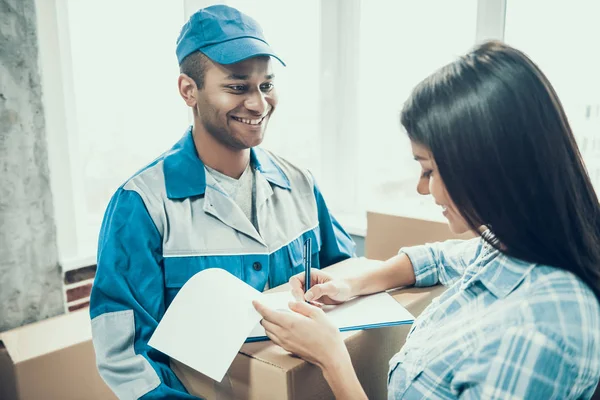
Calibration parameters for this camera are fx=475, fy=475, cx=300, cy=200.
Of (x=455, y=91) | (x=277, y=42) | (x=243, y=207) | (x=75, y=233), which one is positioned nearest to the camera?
(x=455, y=91)

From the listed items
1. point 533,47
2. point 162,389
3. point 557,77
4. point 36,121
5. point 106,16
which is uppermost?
point 106,16

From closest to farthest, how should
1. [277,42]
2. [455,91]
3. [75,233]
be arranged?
[455,91]
[75,233]
[277,42]

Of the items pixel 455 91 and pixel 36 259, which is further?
pixel 36 259

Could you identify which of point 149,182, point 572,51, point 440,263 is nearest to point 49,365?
point 149,182

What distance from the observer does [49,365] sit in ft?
4.22

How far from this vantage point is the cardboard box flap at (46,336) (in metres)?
1.29

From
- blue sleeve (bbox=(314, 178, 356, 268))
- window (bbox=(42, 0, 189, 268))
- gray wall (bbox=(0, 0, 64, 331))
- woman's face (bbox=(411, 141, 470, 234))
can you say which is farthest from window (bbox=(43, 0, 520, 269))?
woman's face (bbox=(411, 141, 470, 234))

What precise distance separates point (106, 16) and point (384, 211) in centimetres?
121

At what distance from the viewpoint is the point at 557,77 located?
1629 mm

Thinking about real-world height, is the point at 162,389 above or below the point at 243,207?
below

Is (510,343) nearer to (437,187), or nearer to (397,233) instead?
(437,187)

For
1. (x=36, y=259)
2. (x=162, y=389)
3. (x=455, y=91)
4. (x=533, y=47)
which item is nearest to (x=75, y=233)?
(x=36, y=259)

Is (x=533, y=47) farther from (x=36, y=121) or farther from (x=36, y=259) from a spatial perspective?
(x=36, y=259)

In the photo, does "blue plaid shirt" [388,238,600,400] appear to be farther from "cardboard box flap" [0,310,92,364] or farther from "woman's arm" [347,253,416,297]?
"cardboard box flap" [0,310,92,364]
